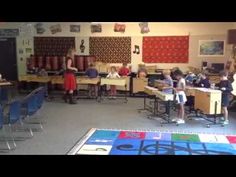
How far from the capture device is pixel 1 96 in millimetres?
8641

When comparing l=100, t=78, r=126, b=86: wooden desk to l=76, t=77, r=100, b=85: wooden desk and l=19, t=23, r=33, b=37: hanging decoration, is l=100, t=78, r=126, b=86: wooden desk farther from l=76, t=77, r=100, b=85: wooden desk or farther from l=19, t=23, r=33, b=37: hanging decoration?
l=19, t=23, r=33, b=37: hanging decoration

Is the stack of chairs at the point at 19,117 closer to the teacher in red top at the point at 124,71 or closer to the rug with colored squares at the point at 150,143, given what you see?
the rug with colored squares at the point at 150,143

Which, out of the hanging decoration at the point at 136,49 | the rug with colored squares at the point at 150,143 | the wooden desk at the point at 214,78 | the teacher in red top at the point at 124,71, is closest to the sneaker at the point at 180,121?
the rug with colored squares at the point at 150,143

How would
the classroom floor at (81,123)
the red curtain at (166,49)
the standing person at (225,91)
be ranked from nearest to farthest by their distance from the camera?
the classroom floor at (81,123), the standing person at (225,91), the red curtain at (166,49)

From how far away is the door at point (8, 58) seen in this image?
1259 centimetres

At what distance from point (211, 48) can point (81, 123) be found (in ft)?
19.8

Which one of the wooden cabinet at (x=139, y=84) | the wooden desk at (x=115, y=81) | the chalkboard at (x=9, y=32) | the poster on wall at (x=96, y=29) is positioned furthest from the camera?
the chalkboard at (x=9, y=32)

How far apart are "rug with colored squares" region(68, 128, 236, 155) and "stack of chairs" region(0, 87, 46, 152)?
121 centimetres

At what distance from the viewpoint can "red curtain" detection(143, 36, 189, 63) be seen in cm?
1138

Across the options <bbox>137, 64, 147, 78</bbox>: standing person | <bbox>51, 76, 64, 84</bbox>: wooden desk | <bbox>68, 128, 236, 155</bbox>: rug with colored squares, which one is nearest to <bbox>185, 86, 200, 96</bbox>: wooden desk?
<bbox>68, 128, 236, 155</bbox>: rug with colored squares

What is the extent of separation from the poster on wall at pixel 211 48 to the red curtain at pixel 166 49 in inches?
20.0
